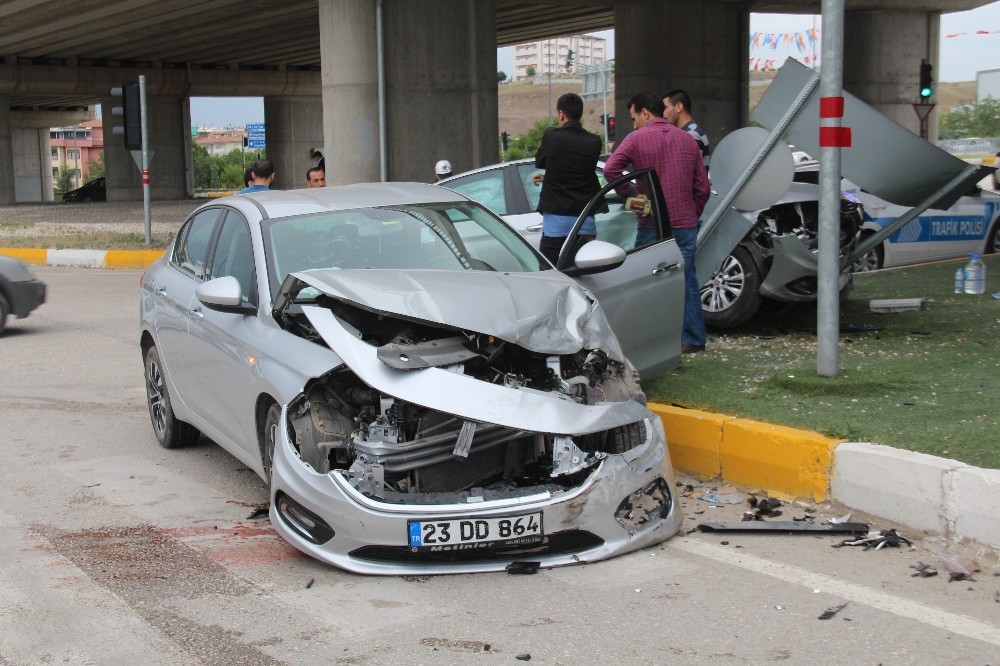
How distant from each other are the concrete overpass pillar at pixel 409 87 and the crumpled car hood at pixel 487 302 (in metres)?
15.2

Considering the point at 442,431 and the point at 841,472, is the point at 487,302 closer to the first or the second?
the point at 442,431

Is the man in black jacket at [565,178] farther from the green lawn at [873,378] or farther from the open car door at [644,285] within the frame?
the green lawn at [873,378]

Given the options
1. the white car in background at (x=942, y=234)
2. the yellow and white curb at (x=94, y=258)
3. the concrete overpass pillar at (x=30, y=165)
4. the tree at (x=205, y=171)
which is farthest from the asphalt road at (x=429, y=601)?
the tree at (x=205, y=171)

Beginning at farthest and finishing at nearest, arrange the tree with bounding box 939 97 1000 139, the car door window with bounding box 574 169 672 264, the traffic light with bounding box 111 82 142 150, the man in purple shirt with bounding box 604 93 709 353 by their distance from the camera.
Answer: the tree with bounding box 939 97 1000 139 < the traffic light with bounding box 111 82 142 150 < the man in purple shirt with bounding box 604 93 709 353 < the car door window with bounding box 574 169 672 264

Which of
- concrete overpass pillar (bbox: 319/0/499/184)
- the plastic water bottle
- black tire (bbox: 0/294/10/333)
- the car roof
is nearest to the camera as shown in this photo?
the car roof

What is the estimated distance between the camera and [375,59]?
65.4 feet

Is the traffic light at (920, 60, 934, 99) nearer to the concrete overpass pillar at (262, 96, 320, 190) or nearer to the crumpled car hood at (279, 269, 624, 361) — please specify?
the crumpled car hood at (279, 269, 624, 361)

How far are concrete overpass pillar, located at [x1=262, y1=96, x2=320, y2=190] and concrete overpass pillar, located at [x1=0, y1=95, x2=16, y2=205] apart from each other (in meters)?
12.4

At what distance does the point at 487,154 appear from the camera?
21375 millimetres

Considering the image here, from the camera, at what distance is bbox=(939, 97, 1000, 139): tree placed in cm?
7362

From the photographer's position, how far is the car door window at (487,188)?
9719 mm

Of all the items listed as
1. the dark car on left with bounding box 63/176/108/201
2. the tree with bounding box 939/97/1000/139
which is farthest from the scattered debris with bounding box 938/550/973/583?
the tree with bounding box 939/97/1000/139

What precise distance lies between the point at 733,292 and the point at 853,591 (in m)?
4.95

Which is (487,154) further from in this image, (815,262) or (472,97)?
(815,262)
